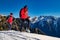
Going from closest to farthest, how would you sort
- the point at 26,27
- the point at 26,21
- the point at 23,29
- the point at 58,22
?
the point at 26,21 → the point at 26,27 → the point at 23,29 → the point at 58,22

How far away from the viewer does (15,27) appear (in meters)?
18.6

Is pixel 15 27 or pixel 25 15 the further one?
pixel 15 27

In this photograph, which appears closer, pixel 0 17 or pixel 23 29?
pixel 23 29

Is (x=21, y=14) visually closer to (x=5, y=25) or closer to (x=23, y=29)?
(x=23, y=29)

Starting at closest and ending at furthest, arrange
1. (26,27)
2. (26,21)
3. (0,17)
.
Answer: (26,21), (26,27), (0,17)

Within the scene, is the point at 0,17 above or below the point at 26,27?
above

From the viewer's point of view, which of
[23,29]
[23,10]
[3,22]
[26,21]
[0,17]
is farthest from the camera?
[0,17]

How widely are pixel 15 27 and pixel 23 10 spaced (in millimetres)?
8953

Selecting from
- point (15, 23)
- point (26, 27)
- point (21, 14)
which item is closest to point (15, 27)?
point (15, 23)

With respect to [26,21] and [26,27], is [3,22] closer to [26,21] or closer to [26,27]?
[26,27]

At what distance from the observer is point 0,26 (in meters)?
18.1

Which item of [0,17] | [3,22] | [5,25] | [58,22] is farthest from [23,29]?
[58,22]

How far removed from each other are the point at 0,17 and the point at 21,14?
461 inches

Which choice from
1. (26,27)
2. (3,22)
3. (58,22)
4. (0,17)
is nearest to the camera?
(26,27)
